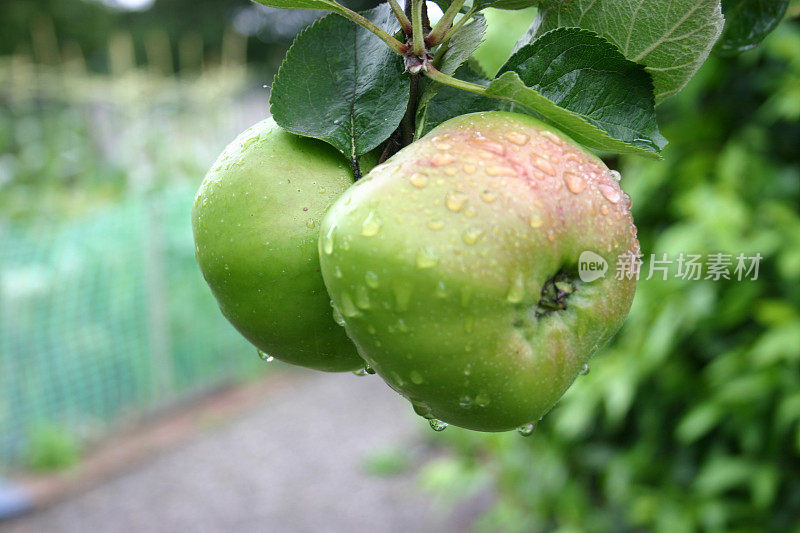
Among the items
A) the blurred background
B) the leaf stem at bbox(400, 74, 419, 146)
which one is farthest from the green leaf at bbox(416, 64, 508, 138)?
the blurred background

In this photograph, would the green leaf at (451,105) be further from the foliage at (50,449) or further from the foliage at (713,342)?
the foliage at (50,449)

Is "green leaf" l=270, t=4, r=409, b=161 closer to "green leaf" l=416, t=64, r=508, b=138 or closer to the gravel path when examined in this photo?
"green leaf" l=416, t=64, r=508, b=138

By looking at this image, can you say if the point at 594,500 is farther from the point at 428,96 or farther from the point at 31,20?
A: the point at 31,20

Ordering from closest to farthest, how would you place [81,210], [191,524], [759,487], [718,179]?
1. [759,487]
2. [718,179]
3. [191,524]
4. [81,210]

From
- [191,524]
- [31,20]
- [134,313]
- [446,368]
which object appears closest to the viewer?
[446,368]

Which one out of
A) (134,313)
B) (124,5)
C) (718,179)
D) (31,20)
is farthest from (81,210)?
(124,5)

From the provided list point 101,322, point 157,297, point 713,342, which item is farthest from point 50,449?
point 713,342

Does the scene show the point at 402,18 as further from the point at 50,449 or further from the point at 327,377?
the point at 327,377
